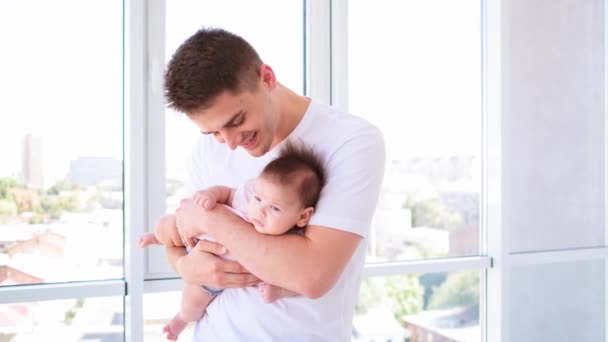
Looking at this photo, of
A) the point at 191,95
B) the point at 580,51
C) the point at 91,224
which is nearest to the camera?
the point at 191,95

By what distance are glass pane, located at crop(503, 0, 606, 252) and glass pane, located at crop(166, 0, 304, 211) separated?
110cm

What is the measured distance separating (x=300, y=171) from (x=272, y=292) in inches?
10.2

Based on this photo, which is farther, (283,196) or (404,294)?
(404,294)

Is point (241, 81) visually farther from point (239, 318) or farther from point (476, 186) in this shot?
point (476, 186)

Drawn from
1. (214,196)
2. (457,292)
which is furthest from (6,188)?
(457,292)

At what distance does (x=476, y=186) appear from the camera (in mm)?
2924

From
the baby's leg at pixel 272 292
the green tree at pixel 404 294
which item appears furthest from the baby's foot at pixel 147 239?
the green tree at pixel 404 294

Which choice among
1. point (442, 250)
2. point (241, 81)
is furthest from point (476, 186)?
point (241, 81)

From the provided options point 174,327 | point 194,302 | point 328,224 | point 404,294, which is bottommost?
point 404,294

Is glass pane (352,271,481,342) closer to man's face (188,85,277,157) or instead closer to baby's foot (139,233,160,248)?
baby's foot (139,233,160,248)

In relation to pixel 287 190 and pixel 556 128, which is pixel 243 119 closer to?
pixel 287 190

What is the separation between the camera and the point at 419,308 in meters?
2.80

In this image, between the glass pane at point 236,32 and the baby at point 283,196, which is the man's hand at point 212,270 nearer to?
the baby at point 283,196

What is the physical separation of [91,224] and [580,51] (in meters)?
2.66
